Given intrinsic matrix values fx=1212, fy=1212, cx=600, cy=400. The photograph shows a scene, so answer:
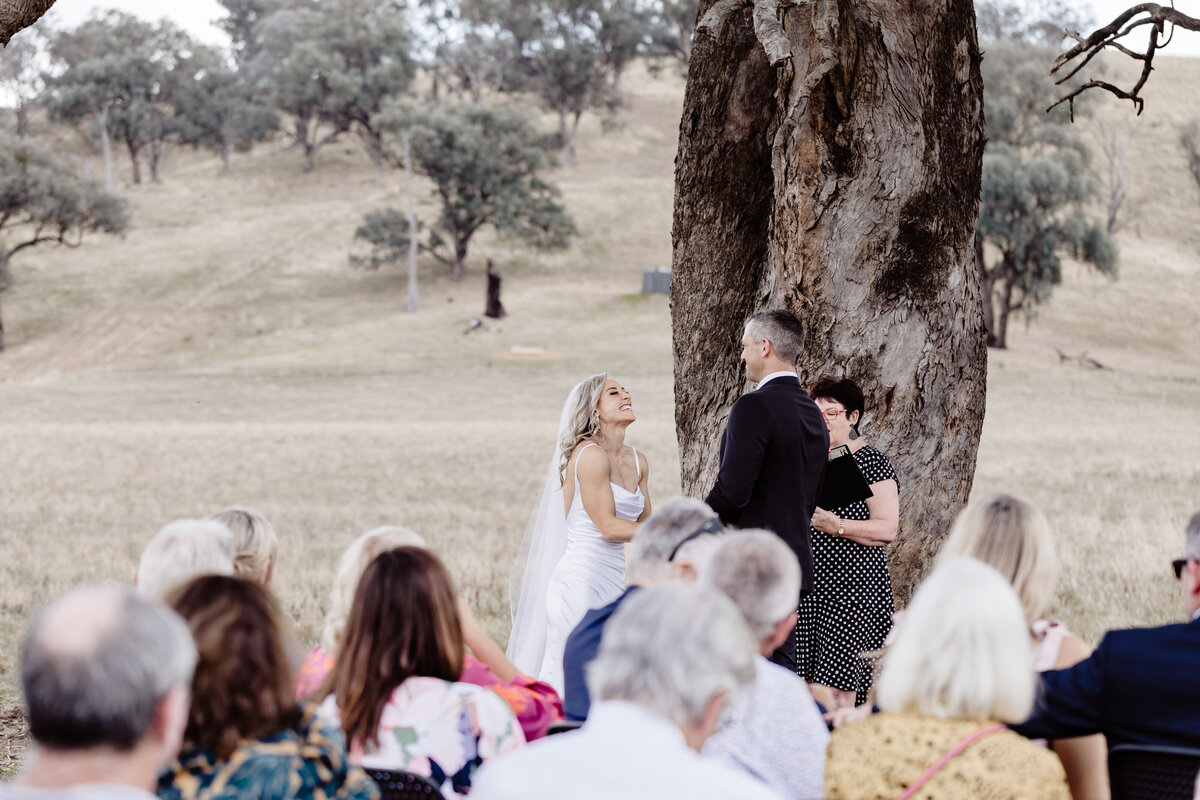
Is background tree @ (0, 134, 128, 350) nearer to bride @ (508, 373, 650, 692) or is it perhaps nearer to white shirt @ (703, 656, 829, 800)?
bride @ (508, 373, 650, 692)

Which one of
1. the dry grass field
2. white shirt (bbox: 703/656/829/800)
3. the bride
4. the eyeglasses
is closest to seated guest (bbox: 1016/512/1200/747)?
white shirt (bbox: 703/656/829/800)

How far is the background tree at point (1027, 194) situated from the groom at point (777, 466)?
40.7m

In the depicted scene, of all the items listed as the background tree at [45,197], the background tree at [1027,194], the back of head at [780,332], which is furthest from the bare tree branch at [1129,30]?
the background tree at [45,197]

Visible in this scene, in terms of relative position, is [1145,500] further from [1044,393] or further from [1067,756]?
[1044,393]

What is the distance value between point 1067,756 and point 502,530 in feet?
34.4

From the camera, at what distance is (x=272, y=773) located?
272 cm

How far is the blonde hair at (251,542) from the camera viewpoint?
13.1 ft

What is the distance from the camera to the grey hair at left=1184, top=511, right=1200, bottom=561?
330 centimetres


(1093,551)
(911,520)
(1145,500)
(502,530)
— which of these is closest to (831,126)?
Result: (911,520)

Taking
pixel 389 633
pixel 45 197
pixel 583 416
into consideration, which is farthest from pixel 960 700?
pixel 45 197

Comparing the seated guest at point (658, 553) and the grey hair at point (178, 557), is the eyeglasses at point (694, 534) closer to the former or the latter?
the seated guest at point (658, 553)

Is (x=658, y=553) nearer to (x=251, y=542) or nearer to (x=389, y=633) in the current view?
(x=389, y=633)

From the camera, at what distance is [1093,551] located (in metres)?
11.5

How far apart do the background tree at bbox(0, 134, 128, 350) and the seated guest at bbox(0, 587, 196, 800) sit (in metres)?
50.7
